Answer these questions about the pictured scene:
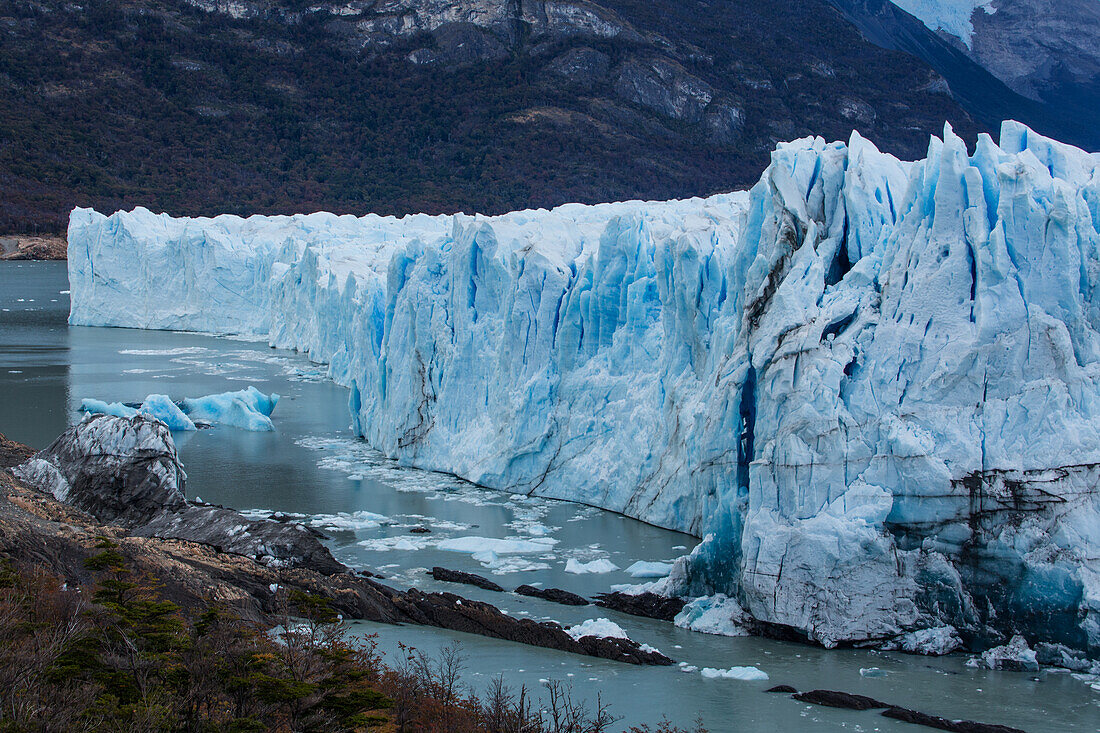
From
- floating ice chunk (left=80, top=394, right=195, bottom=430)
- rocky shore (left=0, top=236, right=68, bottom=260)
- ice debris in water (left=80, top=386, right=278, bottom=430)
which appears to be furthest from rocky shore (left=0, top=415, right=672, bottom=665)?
rocky shore (left=0, top=236, right=68, bottom=260)

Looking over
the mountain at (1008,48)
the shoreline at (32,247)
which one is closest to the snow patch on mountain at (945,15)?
the mountain at (1008,48)

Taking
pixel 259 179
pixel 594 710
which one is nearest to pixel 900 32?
pixel 259 179

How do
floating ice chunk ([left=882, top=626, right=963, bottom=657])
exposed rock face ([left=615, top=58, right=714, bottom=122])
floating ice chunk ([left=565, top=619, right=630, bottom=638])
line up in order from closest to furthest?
floating ice chunk ([left=882, top=626, right=963, bottom=657])
floating ice chunk ([left=565, top=619, right=630, bottom=638])
exposed rock face ([left=615, top=58, right=714, bottom=122])

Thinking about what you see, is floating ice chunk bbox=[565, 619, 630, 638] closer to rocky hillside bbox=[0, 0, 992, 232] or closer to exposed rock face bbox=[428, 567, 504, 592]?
exposed rock face bbox=[428, 567, 504, 592]

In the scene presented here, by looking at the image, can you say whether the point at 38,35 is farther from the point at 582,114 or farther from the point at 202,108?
the point at 582,114

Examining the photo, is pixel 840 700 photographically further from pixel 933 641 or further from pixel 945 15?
pixel 945 15

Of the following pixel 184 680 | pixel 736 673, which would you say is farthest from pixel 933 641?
pixel 184 680

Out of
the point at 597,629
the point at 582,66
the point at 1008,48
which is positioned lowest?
the point at 597,629
